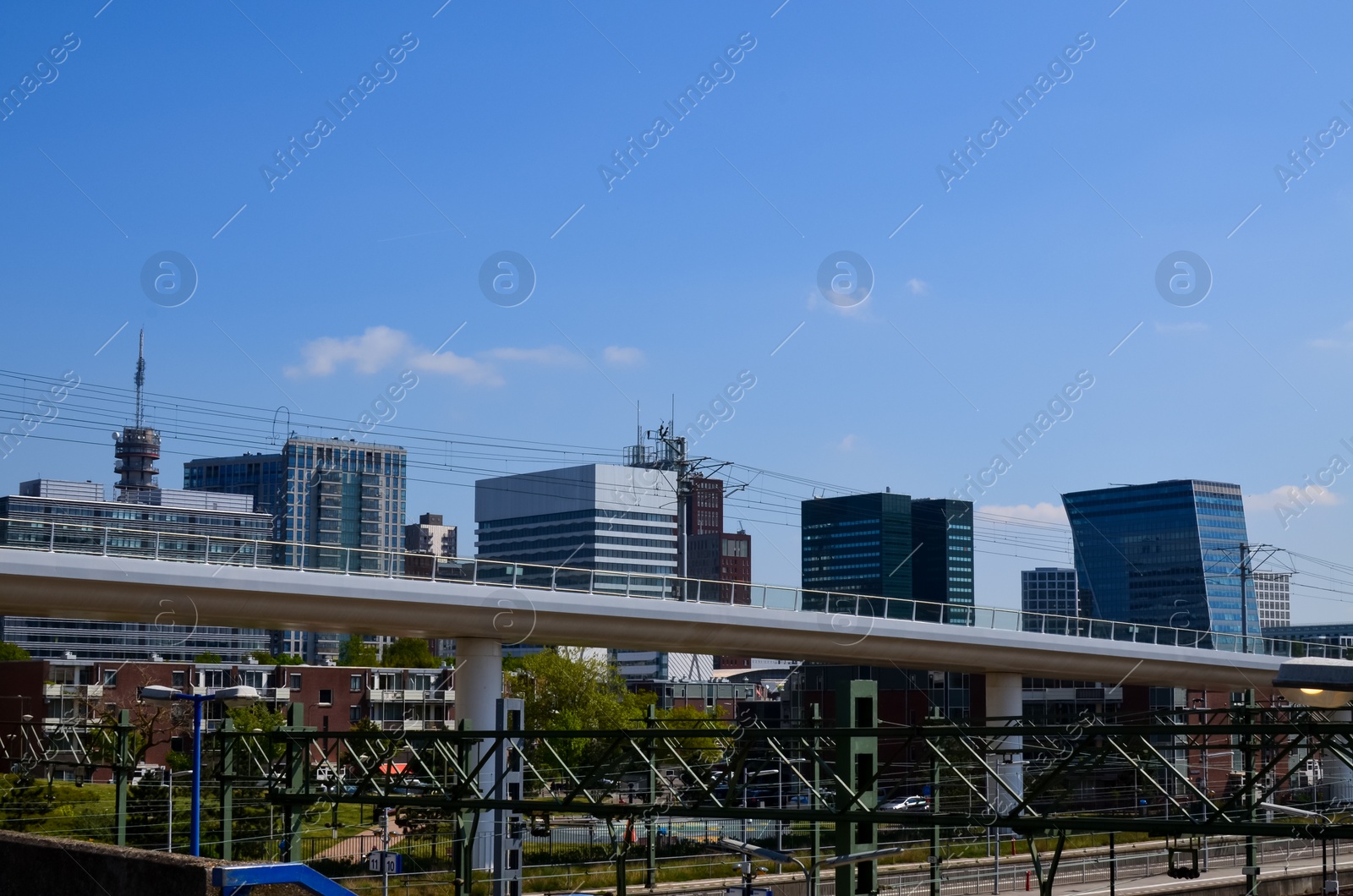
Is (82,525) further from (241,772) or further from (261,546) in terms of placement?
(241,772)

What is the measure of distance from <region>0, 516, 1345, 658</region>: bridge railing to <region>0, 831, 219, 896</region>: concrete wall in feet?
57.8

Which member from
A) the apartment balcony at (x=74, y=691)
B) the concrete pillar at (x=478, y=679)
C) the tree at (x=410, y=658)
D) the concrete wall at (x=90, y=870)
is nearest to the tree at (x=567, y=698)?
the apartment balcony at (x=74, y=691)

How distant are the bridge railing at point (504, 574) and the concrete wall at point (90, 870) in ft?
57.8

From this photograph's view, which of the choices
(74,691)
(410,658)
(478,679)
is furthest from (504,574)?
(410,658)

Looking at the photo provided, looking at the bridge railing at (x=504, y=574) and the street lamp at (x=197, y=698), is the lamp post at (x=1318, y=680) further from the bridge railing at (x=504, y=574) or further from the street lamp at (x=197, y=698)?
the bridge railing at (x=504, y=574)

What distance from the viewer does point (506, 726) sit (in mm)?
22844

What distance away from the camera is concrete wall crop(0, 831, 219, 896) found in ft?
39.3

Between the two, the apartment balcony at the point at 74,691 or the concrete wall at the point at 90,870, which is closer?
the concrete wall at the point at 90,870

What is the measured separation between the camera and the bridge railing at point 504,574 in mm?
31938

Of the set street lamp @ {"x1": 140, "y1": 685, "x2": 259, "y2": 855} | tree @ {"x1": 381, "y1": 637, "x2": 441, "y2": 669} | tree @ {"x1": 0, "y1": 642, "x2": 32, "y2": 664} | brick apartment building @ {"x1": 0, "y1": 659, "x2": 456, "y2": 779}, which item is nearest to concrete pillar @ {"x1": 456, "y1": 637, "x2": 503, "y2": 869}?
street lamp @ {"x1": 140, "y1": 685, "x2": 259, "y2": 855}

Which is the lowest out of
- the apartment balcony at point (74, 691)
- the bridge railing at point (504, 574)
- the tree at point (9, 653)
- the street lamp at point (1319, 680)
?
the apartment balcony at point (74, 691)

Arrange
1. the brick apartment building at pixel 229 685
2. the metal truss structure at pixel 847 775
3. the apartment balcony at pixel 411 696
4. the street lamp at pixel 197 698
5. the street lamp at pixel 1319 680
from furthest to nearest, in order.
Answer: the apartment balcony at pixel 411 696
the brick apartment building at pixel 229 685
the street lamp at pixel 197 698
the metal truss structure at pixel 847 775
the street lamp at pixel 1319 680

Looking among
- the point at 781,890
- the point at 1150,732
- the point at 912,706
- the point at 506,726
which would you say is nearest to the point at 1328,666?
the point at 1150,732

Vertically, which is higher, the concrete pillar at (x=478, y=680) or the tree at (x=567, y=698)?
the concrete pillar at (x=478, y=680)
